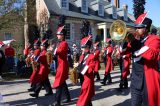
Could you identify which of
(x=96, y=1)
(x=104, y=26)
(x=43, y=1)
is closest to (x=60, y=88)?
(x=43, y=1)

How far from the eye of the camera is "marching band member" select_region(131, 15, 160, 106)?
5.60m

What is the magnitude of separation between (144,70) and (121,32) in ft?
2.48

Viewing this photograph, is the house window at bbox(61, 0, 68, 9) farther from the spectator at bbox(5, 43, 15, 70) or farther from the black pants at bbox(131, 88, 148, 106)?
the black pants at bbox(131, 88, 148, 106)

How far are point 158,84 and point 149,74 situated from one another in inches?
9.3

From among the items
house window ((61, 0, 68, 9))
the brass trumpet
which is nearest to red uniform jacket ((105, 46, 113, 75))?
the brass trumpet

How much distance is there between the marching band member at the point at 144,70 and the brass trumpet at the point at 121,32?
6.1 inches

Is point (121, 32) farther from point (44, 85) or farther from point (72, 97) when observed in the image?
point (44, 85)

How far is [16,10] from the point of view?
941 inches

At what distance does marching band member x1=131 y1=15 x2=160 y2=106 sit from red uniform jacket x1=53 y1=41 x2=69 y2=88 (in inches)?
123

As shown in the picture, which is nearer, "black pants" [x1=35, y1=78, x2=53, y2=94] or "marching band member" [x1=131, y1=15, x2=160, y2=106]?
"marching band member" [x1=131, y1=15, x2=160, y2=106]

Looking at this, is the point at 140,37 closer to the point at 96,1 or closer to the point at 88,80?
the point at 88,80

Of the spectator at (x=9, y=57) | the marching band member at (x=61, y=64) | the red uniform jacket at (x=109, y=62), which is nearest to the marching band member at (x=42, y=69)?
the marching band member at (x=61, y=64)

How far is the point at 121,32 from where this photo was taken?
565cm

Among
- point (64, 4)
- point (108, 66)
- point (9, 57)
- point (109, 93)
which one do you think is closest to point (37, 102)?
point (109, 93)
